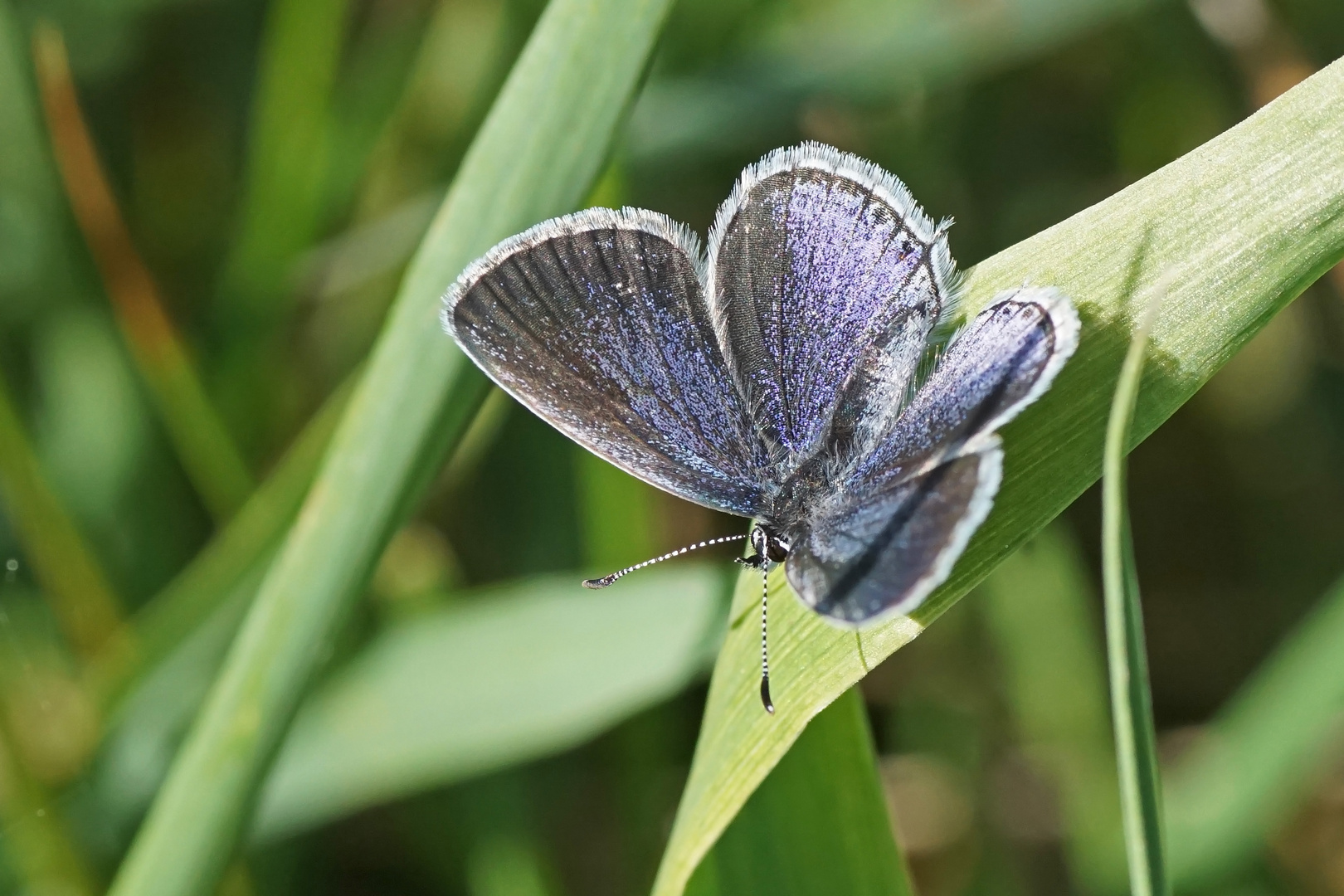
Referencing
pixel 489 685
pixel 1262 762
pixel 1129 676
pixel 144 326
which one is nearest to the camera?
pixel 1129 676

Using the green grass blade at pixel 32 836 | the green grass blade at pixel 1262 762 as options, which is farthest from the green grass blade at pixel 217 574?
the green grass blade at pixel 1262 762

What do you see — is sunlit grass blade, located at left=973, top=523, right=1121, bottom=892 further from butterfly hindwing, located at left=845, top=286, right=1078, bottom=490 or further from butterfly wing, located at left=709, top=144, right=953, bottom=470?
butterfly hindwing, located at left=845, top=286, right=1078, bottom=490

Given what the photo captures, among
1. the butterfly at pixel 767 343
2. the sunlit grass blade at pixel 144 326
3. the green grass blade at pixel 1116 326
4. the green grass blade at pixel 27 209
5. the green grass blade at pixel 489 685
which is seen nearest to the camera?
the green grass blade at pixel 1116 326

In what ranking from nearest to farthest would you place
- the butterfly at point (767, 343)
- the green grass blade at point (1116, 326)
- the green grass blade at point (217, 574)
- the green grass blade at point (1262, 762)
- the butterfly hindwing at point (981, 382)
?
the green grass blade at point (1116, 326)
the butterfly hindwing at point (981, 382)
the butterfly at point (767, 343)
the green grass blade at point (1262, 762)
the green grass blade at point (217, 574)

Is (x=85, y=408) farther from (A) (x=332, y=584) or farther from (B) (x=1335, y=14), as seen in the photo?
(B) (x=1335, y=14)

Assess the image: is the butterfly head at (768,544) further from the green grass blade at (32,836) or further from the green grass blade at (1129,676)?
the green grass blade at (32,836)

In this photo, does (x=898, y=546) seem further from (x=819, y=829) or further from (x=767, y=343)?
(x=767, y=343)

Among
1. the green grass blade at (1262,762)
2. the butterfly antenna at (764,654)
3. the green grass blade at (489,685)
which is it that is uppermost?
the green grass blade at (489,685)

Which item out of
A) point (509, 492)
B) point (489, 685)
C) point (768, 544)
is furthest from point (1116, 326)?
point (509, 492)
